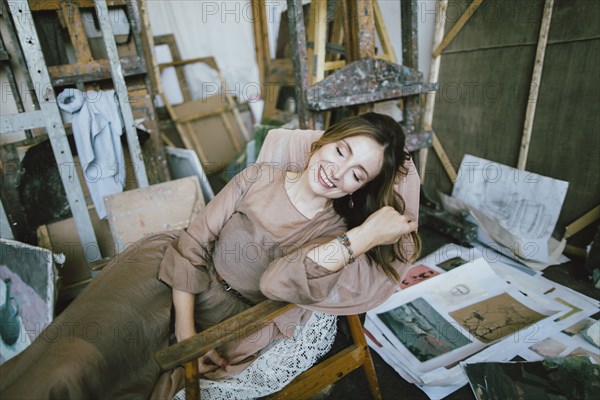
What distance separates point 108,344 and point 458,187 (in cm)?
267

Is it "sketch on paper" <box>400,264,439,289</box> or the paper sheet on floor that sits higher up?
the paper sheet on floor

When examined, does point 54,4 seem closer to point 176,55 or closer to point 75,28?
point 75,28

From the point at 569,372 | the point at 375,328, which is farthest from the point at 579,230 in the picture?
the point at 375,328

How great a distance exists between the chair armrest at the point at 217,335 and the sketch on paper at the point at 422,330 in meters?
0.96

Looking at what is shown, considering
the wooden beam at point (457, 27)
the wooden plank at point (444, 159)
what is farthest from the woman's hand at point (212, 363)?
the wooden beam at point (457, 27)

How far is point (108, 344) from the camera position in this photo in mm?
1035

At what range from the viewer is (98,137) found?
7.18 feet

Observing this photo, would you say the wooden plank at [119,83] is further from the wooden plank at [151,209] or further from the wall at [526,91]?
the wall at [526,91]

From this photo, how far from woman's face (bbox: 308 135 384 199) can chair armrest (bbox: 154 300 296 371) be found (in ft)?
1.28

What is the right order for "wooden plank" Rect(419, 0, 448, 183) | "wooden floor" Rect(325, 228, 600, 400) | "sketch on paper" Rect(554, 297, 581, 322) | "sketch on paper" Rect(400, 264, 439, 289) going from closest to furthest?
"wooden floor" Rect(325, 228, 600, 400) < "sketch on paper" Rect(554, 297, 581, 322) < "sketch on paper" Rect(400, 264, 439, 289) < "wooden plank" Rect(419, 0, 448, 183)

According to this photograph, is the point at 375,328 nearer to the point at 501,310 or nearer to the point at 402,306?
the point at 402,306

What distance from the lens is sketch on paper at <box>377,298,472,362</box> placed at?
5.75ft

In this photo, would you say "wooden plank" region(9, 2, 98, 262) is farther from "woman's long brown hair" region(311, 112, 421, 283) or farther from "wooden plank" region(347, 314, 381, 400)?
"wooden plank" region(347, 314, 381, 400)

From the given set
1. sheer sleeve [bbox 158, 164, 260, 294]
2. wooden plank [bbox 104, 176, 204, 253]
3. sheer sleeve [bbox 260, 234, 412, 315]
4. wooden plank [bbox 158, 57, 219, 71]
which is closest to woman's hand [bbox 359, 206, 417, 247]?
sheer sleeve [bbox 260, 234, 412, 315]
